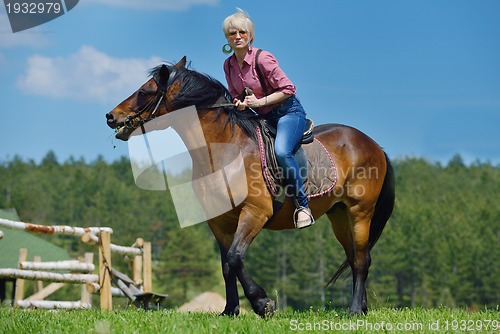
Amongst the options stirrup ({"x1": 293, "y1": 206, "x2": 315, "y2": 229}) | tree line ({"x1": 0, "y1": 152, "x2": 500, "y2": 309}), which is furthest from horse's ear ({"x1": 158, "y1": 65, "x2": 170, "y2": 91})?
tree line ({"x1": 0, "y1": 152, "x2": 500, "y2": 309})

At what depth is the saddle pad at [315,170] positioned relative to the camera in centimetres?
740

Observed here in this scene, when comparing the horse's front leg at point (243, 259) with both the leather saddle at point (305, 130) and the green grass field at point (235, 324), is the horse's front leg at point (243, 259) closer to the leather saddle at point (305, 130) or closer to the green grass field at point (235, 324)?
the green grass field at point (235, 324)

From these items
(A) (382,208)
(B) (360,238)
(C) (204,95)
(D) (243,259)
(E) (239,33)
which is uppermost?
(E) (239,33)

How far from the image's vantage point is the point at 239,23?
23.9 ft

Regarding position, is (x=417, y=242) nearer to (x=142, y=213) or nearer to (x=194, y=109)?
(x=142, y=213)

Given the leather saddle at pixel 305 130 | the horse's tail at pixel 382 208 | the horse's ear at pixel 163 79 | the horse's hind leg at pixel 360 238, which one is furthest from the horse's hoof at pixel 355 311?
the horse's ear at pixel 163 79

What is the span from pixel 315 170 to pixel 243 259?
4.85 feet

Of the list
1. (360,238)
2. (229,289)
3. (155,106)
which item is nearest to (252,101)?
(155,106)

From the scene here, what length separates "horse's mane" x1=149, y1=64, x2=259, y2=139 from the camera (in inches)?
290

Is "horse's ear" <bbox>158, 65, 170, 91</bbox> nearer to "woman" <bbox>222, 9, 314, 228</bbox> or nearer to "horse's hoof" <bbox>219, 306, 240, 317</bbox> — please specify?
"woman" <bbox>222, 9, 314, 228</bbox>

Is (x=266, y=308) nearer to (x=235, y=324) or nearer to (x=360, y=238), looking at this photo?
(x=235, y=324)

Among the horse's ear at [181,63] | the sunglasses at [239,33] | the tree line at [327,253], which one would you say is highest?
the sunglasses at [239,33]

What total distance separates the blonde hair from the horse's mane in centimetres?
56

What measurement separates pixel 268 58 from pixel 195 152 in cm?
124
